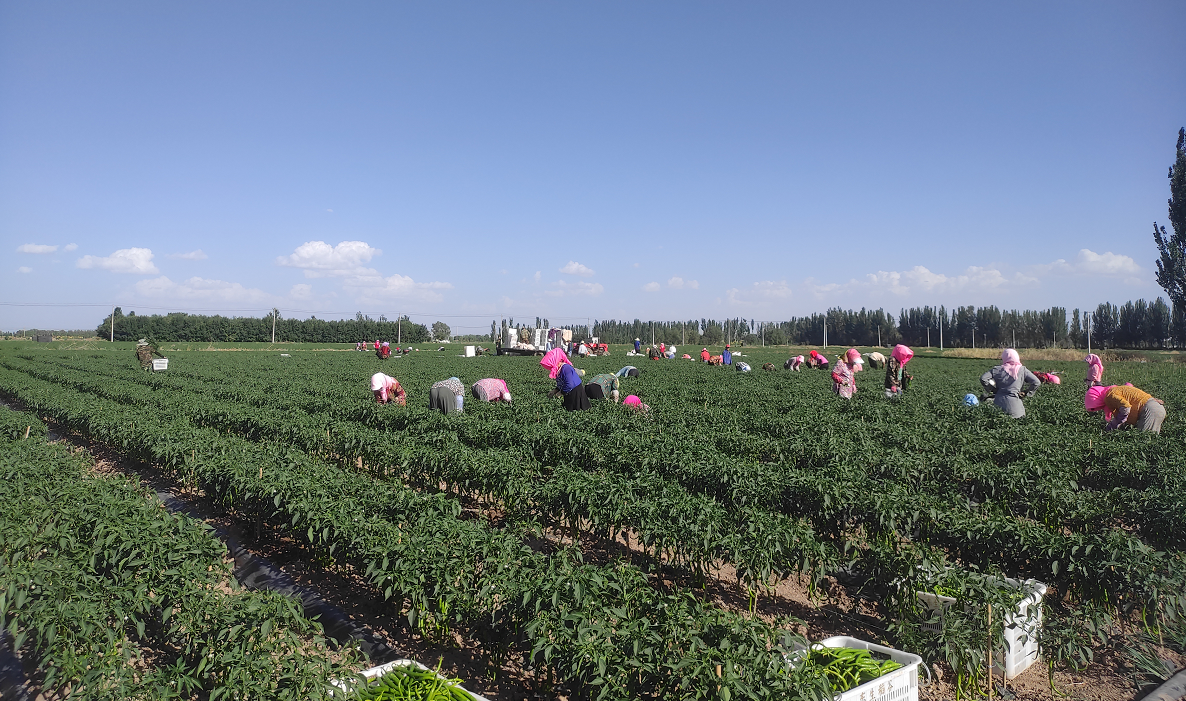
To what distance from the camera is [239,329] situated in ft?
320

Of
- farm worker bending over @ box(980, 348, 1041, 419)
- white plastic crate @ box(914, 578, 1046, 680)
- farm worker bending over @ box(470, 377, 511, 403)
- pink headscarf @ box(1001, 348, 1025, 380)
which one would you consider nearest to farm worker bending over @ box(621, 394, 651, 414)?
farm worker bending over @ box(470, 377, 511, 403)

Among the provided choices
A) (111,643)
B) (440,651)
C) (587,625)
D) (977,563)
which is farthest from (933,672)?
(111,643)

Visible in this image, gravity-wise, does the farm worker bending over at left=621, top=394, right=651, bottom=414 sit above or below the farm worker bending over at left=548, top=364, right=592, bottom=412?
below

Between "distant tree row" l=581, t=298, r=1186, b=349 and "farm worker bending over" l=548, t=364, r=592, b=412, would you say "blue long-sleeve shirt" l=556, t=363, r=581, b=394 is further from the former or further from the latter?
"distant tree row" l=581, t=298, r=1186, b=349

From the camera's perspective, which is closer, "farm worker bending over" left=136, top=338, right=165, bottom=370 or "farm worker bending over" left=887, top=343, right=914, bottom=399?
"farm worker bending over" left=887, top=343, right=914, bottom=399

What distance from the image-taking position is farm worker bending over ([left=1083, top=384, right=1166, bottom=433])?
1063cm

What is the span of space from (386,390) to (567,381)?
415cm

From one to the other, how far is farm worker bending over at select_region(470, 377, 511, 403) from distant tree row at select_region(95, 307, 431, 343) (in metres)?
82.8

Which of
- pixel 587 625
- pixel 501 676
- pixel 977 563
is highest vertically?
pixel 587 625

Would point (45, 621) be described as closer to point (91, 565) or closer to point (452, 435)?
point (91, 565)

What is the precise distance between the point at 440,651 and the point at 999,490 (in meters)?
6.96

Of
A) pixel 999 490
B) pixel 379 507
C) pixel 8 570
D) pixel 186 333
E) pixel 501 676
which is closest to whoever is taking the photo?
pixel 8 570

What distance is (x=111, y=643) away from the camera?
380cm

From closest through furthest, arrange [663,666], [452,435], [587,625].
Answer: [663,666], [587,625], [452,435]
